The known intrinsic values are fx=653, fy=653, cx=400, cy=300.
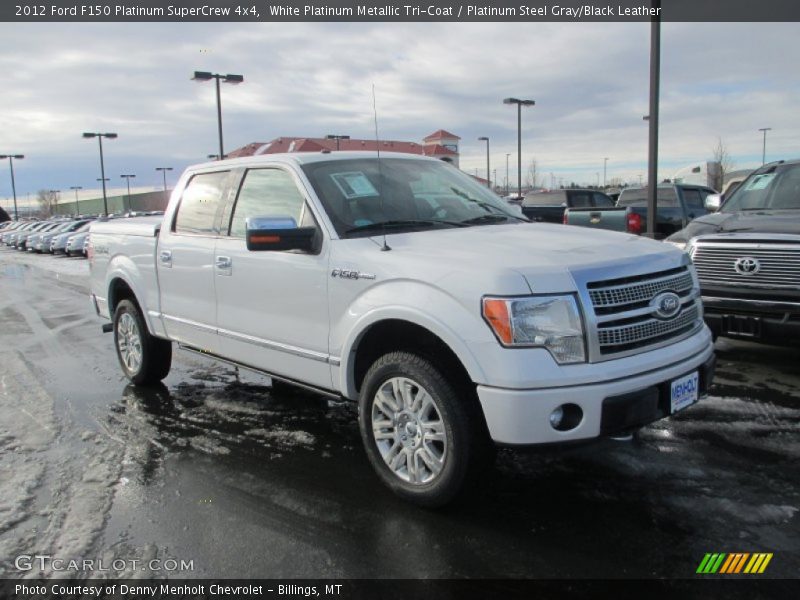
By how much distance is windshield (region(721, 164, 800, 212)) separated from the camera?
268 inches

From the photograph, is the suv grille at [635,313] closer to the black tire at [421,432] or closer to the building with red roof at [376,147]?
the black tire at [421,432]

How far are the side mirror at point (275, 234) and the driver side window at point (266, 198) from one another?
35cm

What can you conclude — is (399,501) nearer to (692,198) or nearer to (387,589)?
(387,589)

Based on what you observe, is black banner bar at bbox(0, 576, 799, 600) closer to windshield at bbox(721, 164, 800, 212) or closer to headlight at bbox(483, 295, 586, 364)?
headlight at bbox(483, 295, 586, 364)

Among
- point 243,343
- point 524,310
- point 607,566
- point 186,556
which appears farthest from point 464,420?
point 243,343

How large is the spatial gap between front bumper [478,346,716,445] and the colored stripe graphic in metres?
0.66

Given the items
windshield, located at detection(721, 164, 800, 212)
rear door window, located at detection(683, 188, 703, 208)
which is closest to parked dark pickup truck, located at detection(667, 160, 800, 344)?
windshield, located at detection(721, 164, 800, 212)

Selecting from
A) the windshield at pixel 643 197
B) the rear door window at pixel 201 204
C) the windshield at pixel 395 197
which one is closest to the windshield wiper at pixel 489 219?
the windshield at pixel 395 197

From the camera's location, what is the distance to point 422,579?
2869 mm

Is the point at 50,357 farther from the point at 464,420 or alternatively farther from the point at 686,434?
the point at 686,434

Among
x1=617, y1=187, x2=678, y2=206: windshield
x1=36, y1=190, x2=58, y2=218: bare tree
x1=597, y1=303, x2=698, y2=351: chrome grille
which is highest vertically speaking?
x1=36, y1=190, x2=58, y2=218: bare tree

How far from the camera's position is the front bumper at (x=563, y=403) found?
2.99m

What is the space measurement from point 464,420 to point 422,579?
749 millimetres

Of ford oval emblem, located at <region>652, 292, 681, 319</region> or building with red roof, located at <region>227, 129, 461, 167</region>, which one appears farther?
building with red roof, located at <region>227, 129, 461, 167</region>
